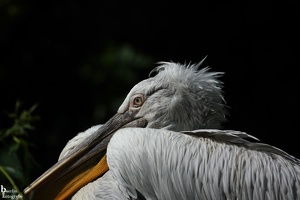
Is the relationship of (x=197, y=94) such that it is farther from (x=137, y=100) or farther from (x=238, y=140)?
(x=238, y=140)

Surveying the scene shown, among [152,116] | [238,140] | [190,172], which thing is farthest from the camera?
[152,116]

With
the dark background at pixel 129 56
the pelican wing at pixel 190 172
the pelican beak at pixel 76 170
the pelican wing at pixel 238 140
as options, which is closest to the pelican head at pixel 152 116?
the pelican beak at pixel 76 170

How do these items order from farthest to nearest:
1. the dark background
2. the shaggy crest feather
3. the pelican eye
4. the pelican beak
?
the dark background → the pelican eye → the shaggy crest feather → the pelican beak

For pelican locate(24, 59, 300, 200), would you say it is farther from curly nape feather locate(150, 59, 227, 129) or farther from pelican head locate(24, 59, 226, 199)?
curly nape feather locate(150, 59, 227, 129)

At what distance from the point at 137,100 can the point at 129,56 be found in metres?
2.86

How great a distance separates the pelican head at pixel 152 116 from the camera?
4.86 metres

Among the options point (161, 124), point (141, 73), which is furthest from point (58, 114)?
point (161, 124)

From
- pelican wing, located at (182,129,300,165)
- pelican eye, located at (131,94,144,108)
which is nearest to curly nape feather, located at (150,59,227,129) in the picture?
pelican eye, located at (131,94,144,108)

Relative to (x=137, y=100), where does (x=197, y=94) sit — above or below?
below

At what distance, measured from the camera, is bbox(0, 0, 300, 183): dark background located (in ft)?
26.2

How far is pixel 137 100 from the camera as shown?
5.02 metres

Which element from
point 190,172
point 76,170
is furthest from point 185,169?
point 76,170

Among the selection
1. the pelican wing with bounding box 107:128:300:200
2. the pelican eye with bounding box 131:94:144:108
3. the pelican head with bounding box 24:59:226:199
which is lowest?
the pelican wing with bounding box 107:128:300:200

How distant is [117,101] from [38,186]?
3.10 meters
